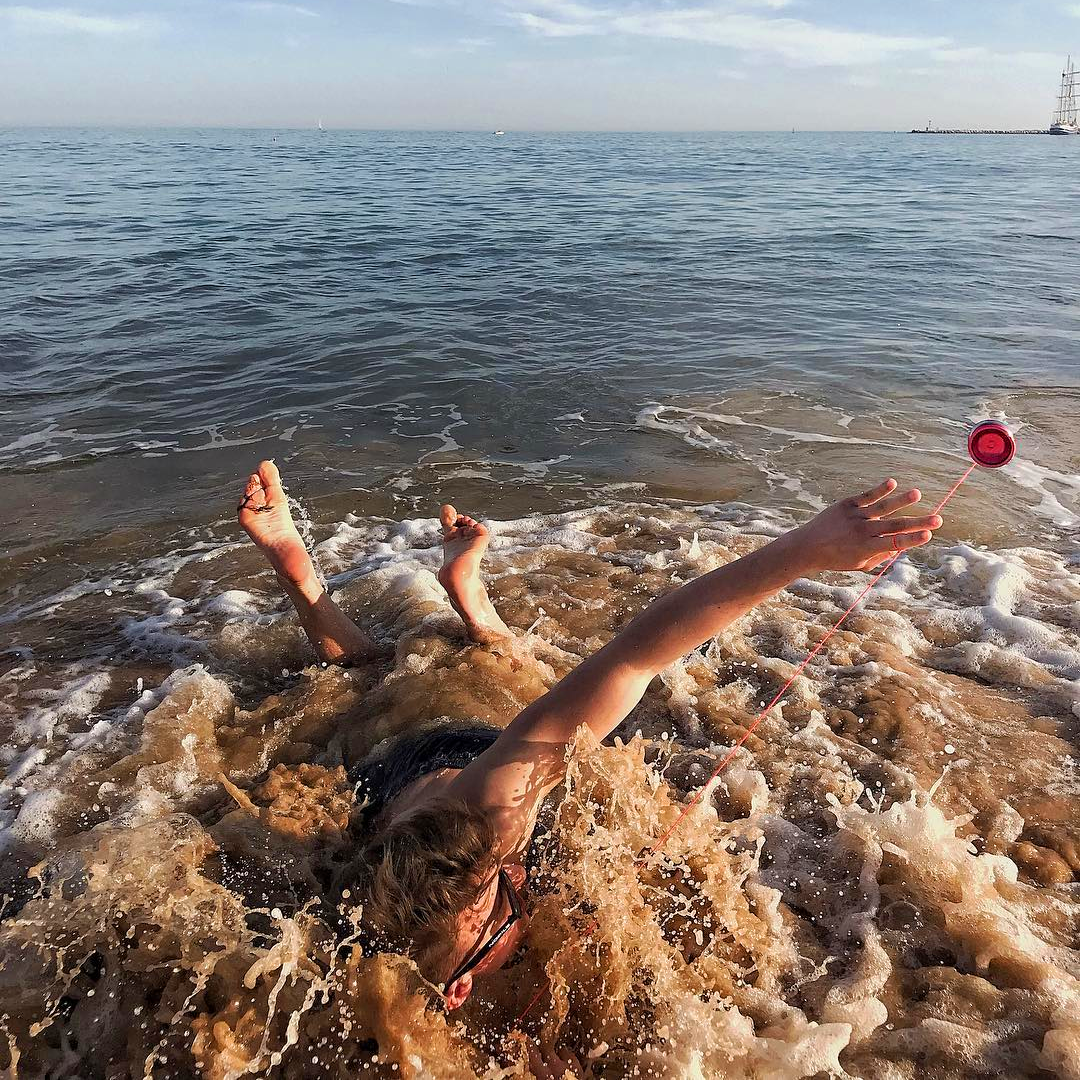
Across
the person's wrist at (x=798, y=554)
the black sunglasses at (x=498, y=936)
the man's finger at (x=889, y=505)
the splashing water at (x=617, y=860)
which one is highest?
the man's finger at (x=889, y=505)

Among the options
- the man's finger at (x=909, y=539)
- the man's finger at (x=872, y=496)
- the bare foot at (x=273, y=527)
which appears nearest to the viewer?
the man's finger at (x=909, y=539)

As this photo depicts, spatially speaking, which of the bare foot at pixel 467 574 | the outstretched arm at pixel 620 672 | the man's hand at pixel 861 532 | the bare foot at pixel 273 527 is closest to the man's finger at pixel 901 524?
the man's hand at pixel 861 532

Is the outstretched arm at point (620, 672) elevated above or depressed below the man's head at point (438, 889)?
above

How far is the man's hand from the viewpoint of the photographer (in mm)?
2023

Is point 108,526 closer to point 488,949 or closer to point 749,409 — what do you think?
point 488,949

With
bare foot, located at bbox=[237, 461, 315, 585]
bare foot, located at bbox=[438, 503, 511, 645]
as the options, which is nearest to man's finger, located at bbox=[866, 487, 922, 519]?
bare foot, located at bbox=[438, 503, 511, 645]

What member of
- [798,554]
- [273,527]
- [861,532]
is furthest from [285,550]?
[861,532]

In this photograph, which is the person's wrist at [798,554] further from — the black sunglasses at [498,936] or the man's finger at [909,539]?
the black sunglasses at [498,936]

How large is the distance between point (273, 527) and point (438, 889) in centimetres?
223

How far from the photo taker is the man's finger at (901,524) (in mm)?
1970

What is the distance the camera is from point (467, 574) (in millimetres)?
3885

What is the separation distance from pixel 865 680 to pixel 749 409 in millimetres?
4421

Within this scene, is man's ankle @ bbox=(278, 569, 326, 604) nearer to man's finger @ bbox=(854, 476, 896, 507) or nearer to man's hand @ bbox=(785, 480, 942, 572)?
man's hand @ bbox=(785, 480, 942, 572)

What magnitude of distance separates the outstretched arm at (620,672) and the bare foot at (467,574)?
150 centimetres
